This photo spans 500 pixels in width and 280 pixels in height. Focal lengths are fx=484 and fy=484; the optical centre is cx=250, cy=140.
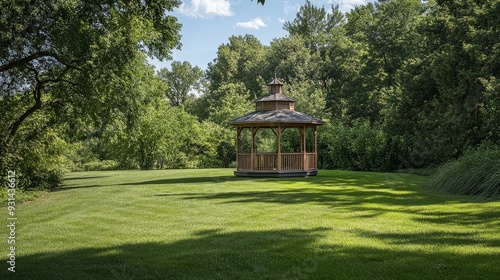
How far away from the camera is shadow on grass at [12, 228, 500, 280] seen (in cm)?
537

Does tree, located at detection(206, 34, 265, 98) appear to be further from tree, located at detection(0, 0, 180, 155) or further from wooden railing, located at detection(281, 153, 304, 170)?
tree, located at detection(0, 0, 180, 155)

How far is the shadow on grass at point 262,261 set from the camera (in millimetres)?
5371

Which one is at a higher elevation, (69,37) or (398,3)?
(398,3)

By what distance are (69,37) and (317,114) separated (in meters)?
29.5

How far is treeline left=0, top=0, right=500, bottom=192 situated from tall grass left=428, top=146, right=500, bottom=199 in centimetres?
498

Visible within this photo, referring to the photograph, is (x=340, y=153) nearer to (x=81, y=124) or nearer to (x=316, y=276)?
(x=81, y=124)

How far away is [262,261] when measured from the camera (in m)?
5.90

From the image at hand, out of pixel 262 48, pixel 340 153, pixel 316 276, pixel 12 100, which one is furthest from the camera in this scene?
pixel 262 48

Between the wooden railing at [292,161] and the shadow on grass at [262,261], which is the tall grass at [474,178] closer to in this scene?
the shadow on grass at [262,261]

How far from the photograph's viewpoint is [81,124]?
60.7 ft

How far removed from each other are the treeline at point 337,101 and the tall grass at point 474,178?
Result: 4.98m

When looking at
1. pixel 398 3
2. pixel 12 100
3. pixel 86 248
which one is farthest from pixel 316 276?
pixel 398 3

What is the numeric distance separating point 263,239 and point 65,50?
9956 mm

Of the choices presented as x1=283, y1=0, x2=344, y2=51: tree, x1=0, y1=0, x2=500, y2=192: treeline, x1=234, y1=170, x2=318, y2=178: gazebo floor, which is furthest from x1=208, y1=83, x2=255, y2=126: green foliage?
x1=234, y1=170, x2=318, y2=178: gazebo floor
